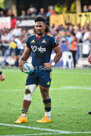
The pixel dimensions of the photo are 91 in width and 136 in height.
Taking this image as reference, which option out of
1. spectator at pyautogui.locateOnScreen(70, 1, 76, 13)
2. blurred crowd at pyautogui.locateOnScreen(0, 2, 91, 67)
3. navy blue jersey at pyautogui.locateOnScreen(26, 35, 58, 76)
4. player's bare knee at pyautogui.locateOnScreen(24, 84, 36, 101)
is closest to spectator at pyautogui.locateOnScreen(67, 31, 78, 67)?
blurred crowd at pyautogui.locateOnScreen(0, 2, 91, 67)

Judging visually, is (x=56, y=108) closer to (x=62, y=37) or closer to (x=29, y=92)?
(x=29, y=92)

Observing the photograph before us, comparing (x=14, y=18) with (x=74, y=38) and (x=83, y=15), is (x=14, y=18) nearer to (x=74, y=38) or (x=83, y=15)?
(x=83, y=15)

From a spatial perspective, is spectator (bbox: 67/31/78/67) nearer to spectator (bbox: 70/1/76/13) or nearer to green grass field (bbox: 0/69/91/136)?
green grass field (bbox: 0/69/91/136)

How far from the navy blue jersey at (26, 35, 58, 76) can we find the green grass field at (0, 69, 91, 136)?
3.75 ft

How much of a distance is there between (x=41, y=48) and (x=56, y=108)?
2495 mm

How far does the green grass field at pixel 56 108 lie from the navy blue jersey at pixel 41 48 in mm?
1144

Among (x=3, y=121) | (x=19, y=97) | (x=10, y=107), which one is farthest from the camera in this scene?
(x=19, y=97)

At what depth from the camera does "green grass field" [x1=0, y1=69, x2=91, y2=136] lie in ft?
29.7

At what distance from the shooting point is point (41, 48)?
398 inches

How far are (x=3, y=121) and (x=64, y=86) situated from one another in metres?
7.70

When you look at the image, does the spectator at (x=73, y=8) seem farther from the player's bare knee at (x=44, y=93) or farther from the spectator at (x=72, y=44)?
the player's bare knee at (x=44, y=93)

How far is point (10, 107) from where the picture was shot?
→ 482 inches

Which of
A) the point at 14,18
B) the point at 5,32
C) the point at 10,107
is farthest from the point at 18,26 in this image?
the point at 10,107

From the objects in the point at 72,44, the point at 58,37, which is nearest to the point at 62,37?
the point at 58,37
